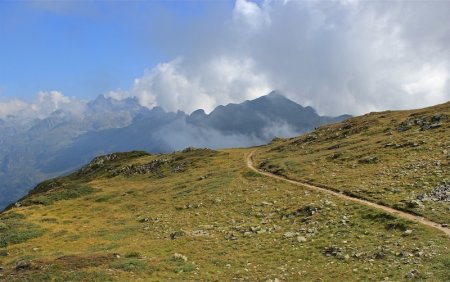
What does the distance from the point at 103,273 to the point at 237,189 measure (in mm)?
31680

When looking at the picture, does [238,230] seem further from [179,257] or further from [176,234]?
[179,257]

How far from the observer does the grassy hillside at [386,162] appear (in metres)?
43.8

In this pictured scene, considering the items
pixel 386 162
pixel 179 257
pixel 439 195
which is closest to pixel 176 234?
pixel 179 257

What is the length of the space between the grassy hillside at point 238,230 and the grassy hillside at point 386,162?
0.34 m

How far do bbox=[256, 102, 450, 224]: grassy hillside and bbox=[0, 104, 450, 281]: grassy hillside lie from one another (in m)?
0.34

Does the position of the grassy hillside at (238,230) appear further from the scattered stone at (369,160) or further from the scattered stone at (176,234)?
the scattered stone at (369,160)

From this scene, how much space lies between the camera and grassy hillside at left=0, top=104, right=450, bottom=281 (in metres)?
31.6

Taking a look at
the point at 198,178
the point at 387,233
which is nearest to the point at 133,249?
the point at 387,233

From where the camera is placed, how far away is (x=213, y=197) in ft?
199

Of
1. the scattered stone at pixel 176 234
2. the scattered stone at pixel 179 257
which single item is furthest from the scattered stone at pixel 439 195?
the scattered stone at pixel 176 234

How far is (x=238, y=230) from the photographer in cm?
4347

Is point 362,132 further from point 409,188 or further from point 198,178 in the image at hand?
point 409,188

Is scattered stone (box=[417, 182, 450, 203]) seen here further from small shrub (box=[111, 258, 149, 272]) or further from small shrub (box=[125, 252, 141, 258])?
small shrub (box=[125, 252, 141, 258])

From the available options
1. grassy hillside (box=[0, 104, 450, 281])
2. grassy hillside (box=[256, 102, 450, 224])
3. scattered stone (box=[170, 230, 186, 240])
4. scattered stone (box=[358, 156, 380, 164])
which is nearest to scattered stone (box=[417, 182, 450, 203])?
grassy hillside (box=[256, 102, 450, 224])
